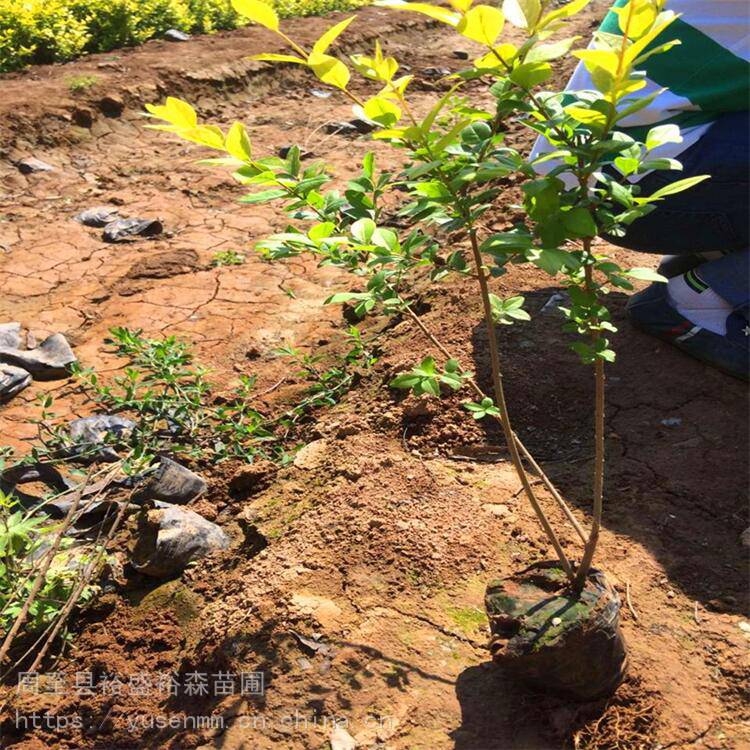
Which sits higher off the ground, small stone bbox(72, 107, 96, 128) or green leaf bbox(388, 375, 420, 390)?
green leaf bbox(388, 375, 420, 390)

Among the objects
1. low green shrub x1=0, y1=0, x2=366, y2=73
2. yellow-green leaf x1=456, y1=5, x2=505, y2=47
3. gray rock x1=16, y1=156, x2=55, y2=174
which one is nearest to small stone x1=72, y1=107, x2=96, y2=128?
gray rock x1=16, y1=156, x2=55, y2=174

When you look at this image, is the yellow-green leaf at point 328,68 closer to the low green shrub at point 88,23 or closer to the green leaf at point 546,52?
the green leaf at point 546,52

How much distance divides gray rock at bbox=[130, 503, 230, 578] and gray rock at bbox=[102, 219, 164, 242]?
2566 millimetres

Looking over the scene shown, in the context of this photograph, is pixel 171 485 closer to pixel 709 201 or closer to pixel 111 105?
pixel 709 201

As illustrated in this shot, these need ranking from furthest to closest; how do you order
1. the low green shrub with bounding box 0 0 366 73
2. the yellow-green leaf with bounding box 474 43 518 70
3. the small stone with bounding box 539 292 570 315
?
the low green shrub with bounding box 0 0 366 73, the small stone with bounding box 539 292 570 315, the yellow-green leaf with bounding box 474 43 518 70

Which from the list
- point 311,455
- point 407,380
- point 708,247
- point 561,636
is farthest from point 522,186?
point 708,247

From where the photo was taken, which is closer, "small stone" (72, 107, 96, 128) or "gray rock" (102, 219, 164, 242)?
"gray rock" (102, 219, 164, 242)

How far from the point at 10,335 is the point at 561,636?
2780 mm

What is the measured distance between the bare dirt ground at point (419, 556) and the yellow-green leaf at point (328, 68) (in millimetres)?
1164

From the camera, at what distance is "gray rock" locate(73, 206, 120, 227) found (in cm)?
472

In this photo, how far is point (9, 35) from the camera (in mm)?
6379

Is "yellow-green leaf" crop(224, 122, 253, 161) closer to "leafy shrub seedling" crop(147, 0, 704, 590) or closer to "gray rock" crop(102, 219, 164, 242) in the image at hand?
"leafy shrub seedling" crop(147, 0, 704, 590)

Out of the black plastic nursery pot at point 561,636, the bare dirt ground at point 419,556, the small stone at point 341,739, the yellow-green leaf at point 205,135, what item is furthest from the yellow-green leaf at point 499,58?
the small stone at point 341,739

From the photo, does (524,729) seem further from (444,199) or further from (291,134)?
(291,134)
